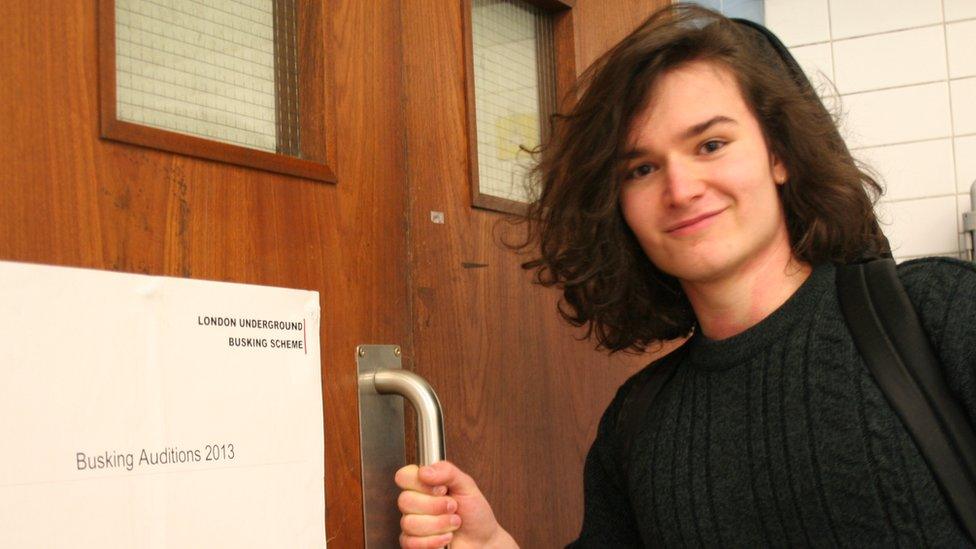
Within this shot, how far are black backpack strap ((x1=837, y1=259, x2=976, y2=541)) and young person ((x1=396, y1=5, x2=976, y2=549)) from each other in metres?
0.01

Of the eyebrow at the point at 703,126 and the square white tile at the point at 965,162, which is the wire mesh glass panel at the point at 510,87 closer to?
the eyebrow at the point at 703,126

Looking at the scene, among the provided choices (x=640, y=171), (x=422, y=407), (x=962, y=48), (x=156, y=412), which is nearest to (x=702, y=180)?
(x=640, y=171)

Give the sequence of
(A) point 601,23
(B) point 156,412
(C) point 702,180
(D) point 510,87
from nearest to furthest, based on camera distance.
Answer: (B) point 156,412
(C) point 702,180
(D) point 510,87
(A) point 601,23

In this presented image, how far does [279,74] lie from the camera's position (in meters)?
1.01

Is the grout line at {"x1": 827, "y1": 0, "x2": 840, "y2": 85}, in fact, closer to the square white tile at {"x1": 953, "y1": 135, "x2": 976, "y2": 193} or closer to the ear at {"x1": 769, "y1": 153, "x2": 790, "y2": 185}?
the square white tile at {"x1": 953, "y1": 135, "x2": 976, "y2": 193}

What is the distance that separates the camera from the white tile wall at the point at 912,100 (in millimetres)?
2727

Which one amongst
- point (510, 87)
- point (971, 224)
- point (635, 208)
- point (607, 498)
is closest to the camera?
point (635, 208)

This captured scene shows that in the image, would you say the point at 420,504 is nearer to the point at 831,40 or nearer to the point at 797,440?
the point at 797,440

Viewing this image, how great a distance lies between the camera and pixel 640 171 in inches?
45.9

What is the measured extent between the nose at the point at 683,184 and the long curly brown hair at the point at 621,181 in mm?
105

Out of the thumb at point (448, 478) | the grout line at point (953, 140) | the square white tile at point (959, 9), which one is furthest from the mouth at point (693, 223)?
the square white tile at point (959, 9)

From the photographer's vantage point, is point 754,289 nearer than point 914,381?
No

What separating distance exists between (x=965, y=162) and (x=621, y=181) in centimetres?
194

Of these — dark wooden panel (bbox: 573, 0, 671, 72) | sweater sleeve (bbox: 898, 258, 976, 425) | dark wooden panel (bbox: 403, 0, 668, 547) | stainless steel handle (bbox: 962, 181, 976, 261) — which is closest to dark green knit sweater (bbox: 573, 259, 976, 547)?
sweater sleeve (bbox: 898, 258, 976, 425)
